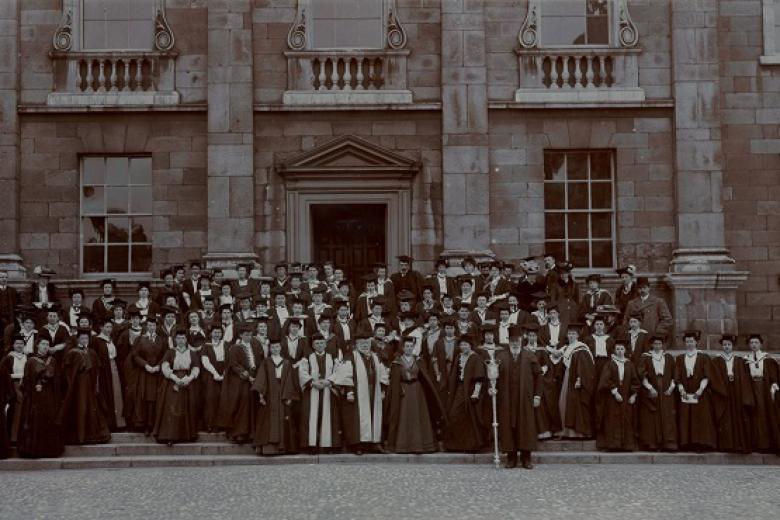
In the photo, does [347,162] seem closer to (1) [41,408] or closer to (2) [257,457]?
(2) [257,457]

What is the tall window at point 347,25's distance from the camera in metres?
21.2

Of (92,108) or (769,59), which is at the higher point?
(769,59)

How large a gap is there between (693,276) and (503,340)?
5.27m

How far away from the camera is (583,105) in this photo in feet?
68.2

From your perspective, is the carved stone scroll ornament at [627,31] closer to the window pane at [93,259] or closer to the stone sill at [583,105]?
the stone sill at [583,105]

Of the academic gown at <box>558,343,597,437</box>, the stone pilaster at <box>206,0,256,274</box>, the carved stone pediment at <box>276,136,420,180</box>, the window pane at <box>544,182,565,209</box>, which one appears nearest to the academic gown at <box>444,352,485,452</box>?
the academic gown at <box>558,343,597,437</box>

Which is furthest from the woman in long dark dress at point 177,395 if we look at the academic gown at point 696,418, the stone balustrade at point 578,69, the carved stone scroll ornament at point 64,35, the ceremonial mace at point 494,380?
the stone balustrade at point 578,69

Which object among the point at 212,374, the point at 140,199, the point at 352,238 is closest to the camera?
the point at 212,374

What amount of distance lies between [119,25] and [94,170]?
280 centimetres

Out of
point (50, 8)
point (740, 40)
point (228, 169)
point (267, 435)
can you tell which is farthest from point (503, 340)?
point (50, 8)

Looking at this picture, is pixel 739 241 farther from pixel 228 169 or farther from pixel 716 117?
pixel 228 169

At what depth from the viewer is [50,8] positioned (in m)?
21.1

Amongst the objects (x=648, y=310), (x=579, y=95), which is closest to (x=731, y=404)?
(x=648, y=310)

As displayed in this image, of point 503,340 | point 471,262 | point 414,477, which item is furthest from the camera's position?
point 471,262
